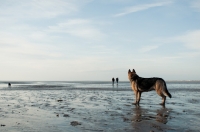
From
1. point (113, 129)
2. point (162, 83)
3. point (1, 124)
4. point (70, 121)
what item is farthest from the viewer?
point (162, 83)

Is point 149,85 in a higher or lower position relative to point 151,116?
higher

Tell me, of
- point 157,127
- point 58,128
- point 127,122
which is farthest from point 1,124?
point 157,127

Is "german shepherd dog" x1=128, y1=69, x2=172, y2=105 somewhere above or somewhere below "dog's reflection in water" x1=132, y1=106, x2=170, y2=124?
above

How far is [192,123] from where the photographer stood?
23.7ft

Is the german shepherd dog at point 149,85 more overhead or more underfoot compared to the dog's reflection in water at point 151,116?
more overhead

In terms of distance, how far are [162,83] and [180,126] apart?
677 cm

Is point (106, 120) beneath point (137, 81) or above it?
beneath

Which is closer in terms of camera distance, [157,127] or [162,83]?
[157,127]

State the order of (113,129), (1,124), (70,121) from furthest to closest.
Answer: (70,121) → (1,124) → (113,129)

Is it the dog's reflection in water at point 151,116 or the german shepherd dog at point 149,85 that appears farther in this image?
the german shepherd dog at point 149,85

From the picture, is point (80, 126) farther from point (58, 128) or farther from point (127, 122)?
point (127, 122)

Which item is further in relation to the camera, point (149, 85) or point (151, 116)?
point (149, 85)

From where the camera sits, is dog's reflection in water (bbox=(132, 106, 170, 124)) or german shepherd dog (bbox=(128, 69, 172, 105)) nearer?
dog's reflection in water (bbox=(132, 106, 170, 124))

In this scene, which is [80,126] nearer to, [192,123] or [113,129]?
[113,129]
